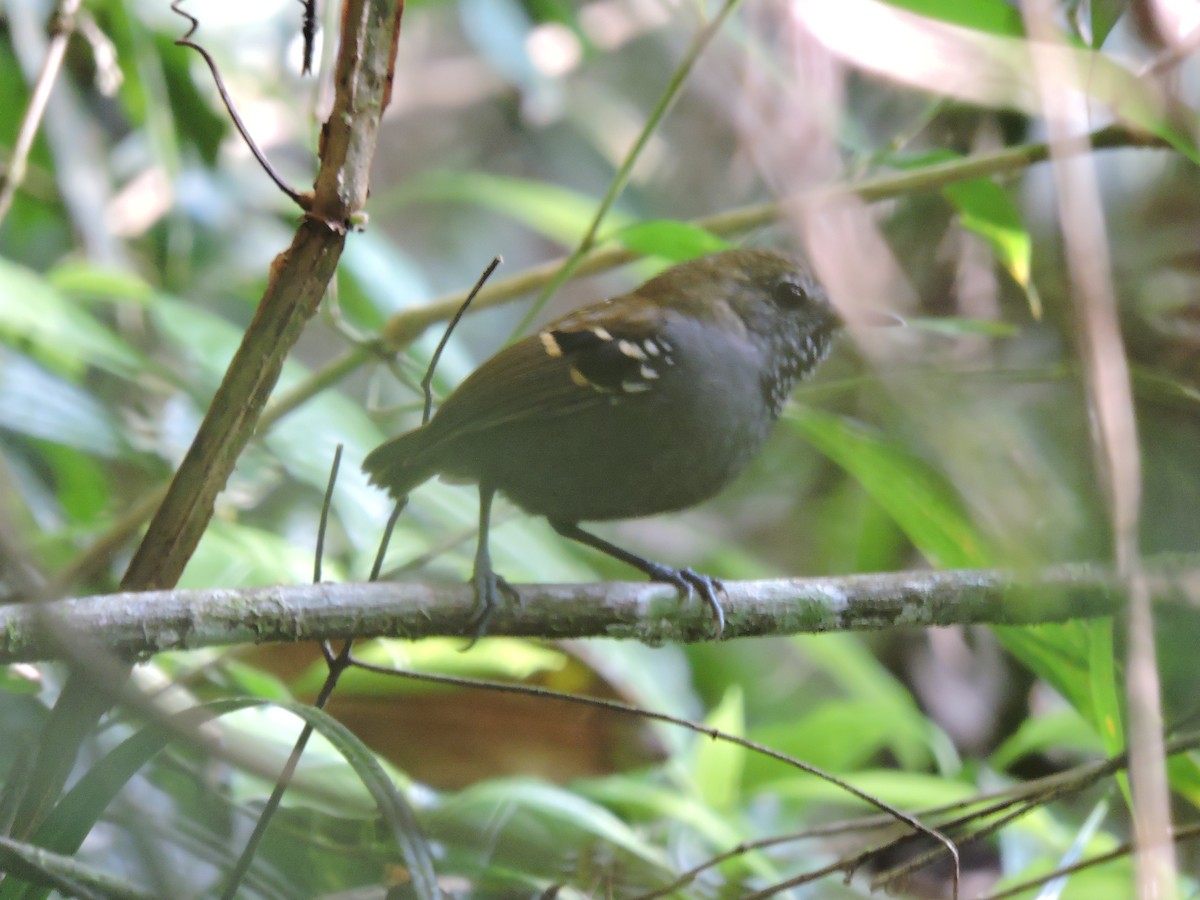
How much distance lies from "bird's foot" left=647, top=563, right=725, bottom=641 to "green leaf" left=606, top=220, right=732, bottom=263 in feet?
2.30

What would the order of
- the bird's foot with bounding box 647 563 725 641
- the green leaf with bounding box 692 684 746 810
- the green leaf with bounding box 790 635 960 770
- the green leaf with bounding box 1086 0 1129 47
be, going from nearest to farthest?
1. the green leaf with bounding box 1086 0 1129 47
2. the bird's foot with bounding box 647 563 725 641
3. the green leaf with bounding box 692 684 746 810
4. the green leaf with bounding box 790 635 960 770

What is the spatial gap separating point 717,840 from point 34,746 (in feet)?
5.93

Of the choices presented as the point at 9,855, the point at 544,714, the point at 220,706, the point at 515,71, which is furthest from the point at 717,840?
the point at 515,71

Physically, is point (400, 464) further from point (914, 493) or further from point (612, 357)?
point (914, 493)

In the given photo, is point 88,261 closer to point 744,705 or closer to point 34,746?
point 34,746

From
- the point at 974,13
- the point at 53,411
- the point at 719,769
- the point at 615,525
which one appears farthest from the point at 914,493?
the point at 615,525

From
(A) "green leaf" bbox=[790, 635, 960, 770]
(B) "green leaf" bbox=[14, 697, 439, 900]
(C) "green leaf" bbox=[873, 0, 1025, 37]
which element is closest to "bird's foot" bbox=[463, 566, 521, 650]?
(B) "green leaf" bbox=[14, 697, 439, 900]

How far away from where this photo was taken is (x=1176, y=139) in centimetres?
186

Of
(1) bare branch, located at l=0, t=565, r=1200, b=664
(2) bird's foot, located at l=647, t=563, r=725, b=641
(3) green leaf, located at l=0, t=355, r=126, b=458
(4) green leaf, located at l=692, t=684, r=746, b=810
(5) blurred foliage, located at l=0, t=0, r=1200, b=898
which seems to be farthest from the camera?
(4) green leaf, located at l=692, t=684, r=746, b=810

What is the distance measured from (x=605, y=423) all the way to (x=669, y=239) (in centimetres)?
43

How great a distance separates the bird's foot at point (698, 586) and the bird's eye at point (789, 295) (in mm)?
723

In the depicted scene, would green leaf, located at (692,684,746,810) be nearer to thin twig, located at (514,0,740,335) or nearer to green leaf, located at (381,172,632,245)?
thin twig, located at (514,0,740,335)

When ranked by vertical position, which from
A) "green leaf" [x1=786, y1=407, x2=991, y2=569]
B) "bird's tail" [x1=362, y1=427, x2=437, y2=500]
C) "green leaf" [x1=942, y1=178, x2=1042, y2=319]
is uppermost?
"green leaf" [x1=942, y1=178, x2=1042, y2=319]

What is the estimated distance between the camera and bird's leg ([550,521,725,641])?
195 cm
